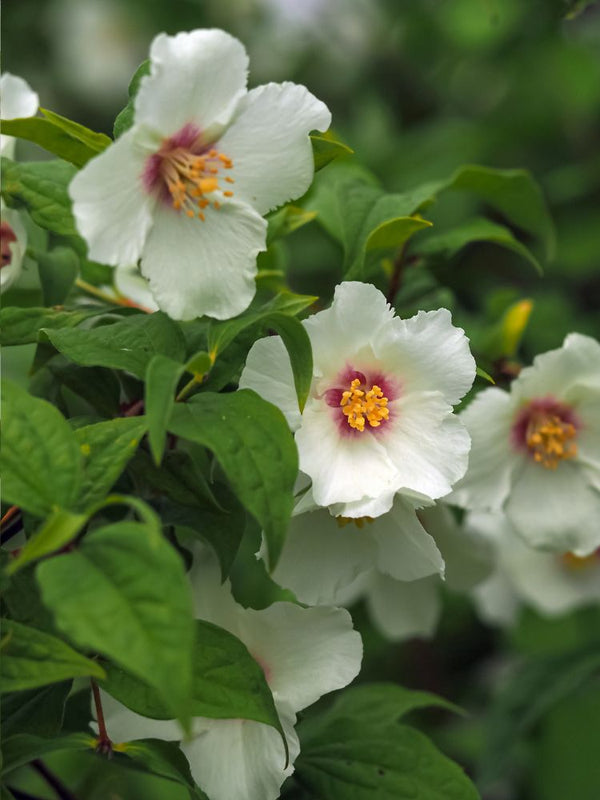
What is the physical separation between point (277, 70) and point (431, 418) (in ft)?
7.45

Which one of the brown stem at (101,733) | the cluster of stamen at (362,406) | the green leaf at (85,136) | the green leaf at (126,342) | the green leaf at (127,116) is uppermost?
the green leaf at (127,116)

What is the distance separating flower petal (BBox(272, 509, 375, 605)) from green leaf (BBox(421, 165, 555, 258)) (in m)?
0.43

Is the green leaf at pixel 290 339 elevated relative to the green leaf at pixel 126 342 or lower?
elevated

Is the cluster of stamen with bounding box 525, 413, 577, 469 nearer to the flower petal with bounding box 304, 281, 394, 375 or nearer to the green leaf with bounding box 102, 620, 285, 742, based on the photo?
the flower petal with bounding box 304, 281, 394, 375

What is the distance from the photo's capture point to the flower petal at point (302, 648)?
102 centimetres

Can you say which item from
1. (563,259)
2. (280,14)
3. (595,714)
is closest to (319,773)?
(595,714)

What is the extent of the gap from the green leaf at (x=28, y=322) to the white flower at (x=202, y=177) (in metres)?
0.11

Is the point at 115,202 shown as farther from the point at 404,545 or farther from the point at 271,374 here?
the point at 404,545

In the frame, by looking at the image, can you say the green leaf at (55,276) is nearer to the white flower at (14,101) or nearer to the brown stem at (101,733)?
the white flower at (14,101)

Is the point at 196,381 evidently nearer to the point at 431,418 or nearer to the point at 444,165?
the point at 431,418

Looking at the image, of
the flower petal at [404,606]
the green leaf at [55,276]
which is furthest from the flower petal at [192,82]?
the flower petal at [404,606]

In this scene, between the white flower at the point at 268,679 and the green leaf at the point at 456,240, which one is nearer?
the white flower at the point at 268,679

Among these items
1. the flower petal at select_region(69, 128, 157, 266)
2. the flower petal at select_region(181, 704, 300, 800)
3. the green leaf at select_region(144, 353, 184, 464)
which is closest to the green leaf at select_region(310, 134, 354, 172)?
the flower petal at select_region(69, 128, 157, 266)

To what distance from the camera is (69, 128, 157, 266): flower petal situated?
863 mm
